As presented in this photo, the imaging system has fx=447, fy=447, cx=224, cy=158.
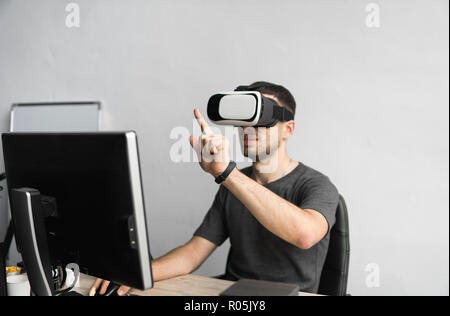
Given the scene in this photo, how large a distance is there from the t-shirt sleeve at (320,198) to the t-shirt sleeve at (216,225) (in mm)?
306

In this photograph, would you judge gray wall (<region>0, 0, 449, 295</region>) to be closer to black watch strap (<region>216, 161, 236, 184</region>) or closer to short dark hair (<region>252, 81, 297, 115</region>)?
short dark hair (<region>252, 81, 297, 115</region>)

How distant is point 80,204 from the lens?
37.7 inches

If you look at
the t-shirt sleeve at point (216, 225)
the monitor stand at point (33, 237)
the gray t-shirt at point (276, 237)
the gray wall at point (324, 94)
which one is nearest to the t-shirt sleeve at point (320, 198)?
the gray t-shirt at point (276, 237)

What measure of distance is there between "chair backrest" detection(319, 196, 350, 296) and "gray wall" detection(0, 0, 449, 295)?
71cm

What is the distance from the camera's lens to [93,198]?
0.93 meters

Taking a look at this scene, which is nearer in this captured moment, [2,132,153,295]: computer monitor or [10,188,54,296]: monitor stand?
[2,132,153,295]: computer monitor

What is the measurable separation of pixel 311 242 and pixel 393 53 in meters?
1.14

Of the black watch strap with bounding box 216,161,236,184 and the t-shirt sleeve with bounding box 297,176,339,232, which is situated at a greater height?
the black watch strap with bounding box 216,161,236,184

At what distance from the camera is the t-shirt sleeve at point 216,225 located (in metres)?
1.67

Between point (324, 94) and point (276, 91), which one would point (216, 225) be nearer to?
point (276, 91)

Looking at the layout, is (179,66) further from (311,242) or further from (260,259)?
(311,242)

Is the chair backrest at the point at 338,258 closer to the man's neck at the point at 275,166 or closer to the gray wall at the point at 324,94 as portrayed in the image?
the man's neck at the point at 275,166

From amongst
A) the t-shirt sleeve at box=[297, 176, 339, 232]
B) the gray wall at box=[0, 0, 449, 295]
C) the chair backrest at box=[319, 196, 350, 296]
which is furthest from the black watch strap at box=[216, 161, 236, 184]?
the gray wall at box=[0, 0, 449, 295]

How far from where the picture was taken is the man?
1.25 meters
